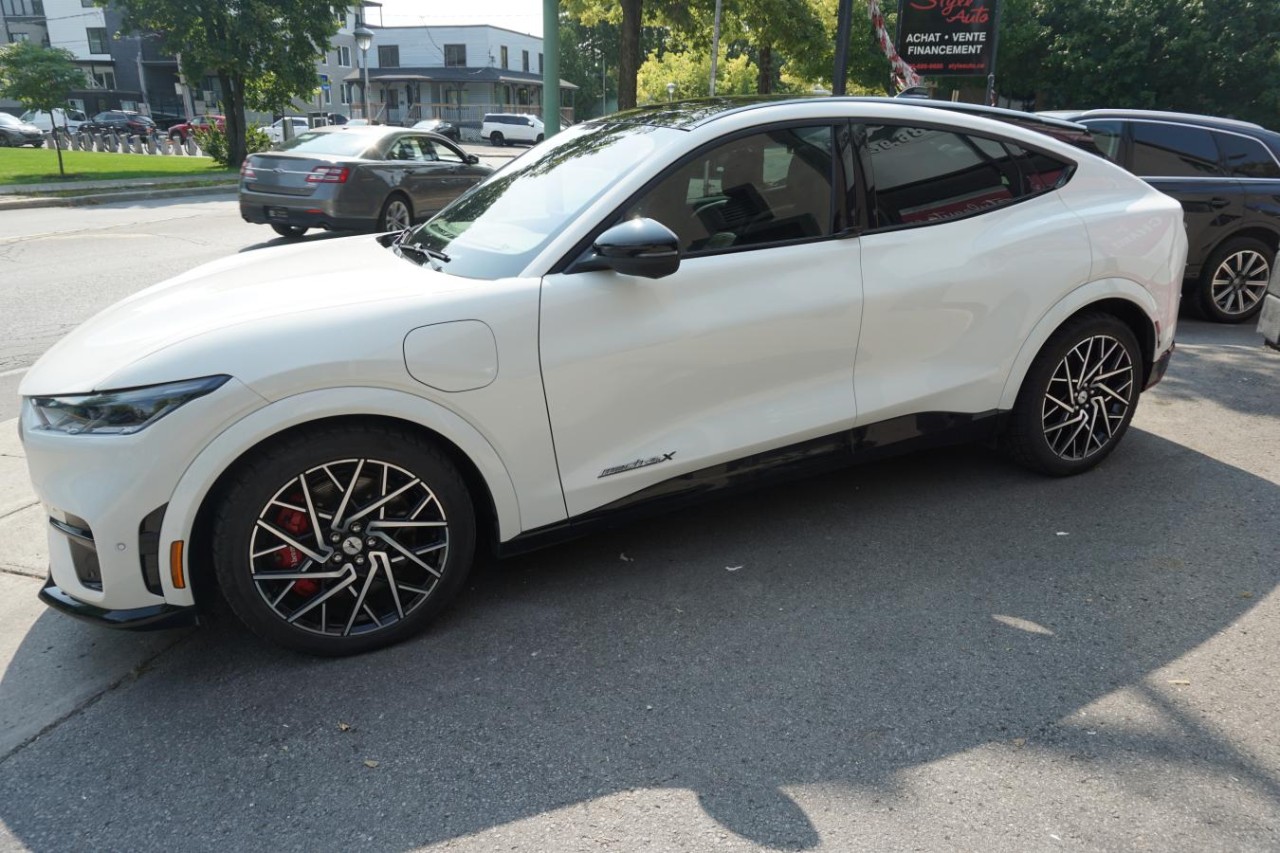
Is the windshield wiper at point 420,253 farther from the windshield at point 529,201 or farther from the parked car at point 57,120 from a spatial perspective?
the parked car at point 57,120

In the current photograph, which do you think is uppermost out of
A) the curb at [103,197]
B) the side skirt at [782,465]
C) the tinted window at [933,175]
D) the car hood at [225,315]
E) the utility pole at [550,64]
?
the utility pole at [550,64]

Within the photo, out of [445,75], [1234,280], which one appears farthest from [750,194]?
[445,75]

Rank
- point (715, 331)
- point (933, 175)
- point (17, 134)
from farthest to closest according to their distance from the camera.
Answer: point (17, 134), point (933, 175), point (715, 331)

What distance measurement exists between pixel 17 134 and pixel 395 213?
38931 mm

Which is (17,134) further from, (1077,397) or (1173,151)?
(1077,397)

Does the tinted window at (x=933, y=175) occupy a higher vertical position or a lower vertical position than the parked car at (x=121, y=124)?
higher

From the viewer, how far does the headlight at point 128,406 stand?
2811mm

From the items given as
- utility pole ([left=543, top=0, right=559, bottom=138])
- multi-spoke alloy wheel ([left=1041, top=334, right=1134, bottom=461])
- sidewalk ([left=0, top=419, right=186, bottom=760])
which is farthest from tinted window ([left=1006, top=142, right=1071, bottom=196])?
utility pole ([left=543, top=0, right=559, bottom=138])

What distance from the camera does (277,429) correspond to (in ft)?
9.52

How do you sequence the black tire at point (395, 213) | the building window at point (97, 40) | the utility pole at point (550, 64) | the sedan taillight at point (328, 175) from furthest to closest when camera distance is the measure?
the building window at point (97, 40), the black tire at point (395, 213), the sedan taillight at point (328, 175), the utility pole at point (550, 64)

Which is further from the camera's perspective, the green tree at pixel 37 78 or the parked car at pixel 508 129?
the parked car at pixel 508 129

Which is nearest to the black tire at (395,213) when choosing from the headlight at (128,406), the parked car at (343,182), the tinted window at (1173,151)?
the parked car at (343,182)

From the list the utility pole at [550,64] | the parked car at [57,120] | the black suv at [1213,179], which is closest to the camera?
the black suv at [1213,179]

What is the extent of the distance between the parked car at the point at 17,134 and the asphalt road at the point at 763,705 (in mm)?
47798
